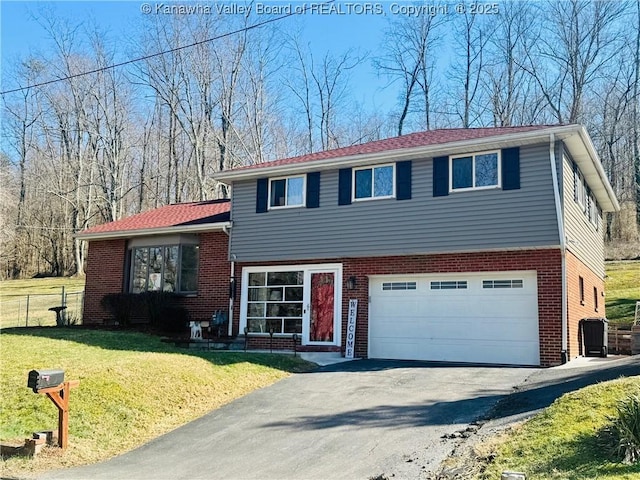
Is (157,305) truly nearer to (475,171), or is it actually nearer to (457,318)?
(457,318)

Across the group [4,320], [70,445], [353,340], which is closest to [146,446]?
[70,445]

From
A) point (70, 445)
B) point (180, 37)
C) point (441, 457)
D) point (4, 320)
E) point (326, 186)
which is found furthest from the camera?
point (180, 37)

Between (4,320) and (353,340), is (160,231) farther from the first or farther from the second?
(4,320)

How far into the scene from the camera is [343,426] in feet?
29.3

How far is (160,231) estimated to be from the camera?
62.9 feet

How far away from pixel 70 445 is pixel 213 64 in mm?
28753

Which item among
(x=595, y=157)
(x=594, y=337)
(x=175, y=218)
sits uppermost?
(x=595, y=157)

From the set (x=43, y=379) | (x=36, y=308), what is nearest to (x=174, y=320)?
(x=43, y=379)

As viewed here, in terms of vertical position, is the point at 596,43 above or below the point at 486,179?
above

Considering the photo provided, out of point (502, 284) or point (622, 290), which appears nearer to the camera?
point (502, 284)

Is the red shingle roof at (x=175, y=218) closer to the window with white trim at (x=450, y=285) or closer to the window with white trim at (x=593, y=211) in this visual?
the window with white trim at (x=450, y=285)

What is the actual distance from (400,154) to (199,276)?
24.5 ft

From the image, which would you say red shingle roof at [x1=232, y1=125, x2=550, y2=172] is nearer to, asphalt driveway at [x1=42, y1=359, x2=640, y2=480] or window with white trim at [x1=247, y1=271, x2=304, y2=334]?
window with white trim at [x1=247, y1=271, x2=304, y2=334]

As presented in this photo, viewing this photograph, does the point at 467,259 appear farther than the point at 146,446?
Yes
